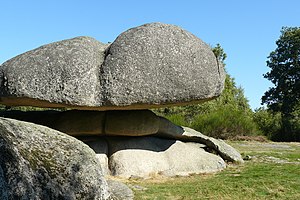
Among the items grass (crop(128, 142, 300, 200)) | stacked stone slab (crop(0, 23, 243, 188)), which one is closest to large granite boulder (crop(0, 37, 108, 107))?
stacked stone slab (crop(0, 23, 243, 188))

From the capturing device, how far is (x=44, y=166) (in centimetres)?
390

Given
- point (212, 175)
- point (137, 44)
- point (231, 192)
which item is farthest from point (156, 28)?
point (231, 192)

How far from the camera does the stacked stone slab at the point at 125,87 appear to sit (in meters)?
9.31

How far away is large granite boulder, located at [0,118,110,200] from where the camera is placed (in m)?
3.69

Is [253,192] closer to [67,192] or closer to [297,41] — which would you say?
[67,192]

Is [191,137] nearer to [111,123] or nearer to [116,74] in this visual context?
[111,123]

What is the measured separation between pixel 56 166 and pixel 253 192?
4.66 meters

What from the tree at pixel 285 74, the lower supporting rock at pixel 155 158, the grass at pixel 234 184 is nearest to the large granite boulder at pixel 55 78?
the lower supporting rock at pixel 155 158

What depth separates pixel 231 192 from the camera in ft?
24.7

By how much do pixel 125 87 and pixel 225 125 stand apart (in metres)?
12.4

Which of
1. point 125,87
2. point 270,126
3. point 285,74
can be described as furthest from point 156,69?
point 285,74

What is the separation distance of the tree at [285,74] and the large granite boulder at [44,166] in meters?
35.1

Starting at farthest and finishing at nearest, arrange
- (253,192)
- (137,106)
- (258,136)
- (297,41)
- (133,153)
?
(297,41)
(258,136)
(133,153)
(137,106)
(253,192)

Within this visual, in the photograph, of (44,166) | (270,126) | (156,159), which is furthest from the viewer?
(270,126)
